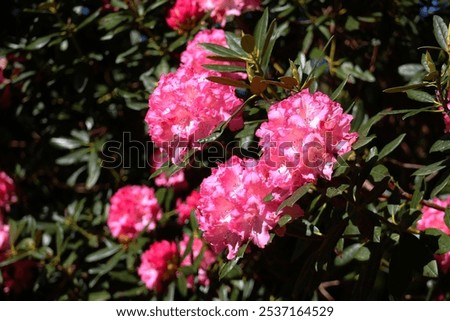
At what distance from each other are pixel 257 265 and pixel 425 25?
1.11 metres

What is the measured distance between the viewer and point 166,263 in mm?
2178

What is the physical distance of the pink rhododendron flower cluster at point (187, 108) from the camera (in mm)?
1528

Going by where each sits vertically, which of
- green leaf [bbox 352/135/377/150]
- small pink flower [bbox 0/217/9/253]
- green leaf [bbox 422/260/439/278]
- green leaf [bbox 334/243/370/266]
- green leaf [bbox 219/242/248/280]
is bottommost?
small pink flower [bbox 0/217/9/253]

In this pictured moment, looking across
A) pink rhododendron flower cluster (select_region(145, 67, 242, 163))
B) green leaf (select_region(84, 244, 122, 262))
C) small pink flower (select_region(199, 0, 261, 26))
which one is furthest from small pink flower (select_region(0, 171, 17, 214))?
pink rhododendron flower cluster (select_region(145, 67, 242, 163))

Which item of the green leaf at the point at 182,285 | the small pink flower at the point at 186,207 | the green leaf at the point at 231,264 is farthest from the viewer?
the small pink flower at the point at 186,207

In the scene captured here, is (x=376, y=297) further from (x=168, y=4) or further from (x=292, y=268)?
(x=168, y=4)

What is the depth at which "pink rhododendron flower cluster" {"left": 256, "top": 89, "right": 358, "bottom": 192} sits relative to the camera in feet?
4.38

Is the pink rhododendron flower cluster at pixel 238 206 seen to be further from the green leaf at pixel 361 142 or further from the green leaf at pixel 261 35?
the green leaf at pixel 261 35

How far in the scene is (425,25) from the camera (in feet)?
7.54

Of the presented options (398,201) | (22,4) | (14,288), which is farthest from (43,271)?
(398,201)

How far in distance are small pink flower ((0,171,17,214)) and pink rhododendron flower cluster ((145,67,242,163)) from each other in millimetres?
1445

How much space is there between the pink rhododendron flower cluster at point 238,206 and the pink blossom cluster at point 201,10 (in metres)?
0.69

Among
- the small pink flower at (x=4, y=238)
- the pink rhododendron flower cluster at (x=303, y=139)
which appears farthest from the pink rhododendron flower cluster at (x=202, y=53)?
the small pink flower at (x=4, y=238)

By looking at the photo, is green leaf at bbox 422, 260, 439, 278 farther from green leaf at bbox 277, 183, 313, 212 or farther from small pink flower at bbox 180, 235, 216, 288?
small pink flower at bbox 180, 235, 216, 288
